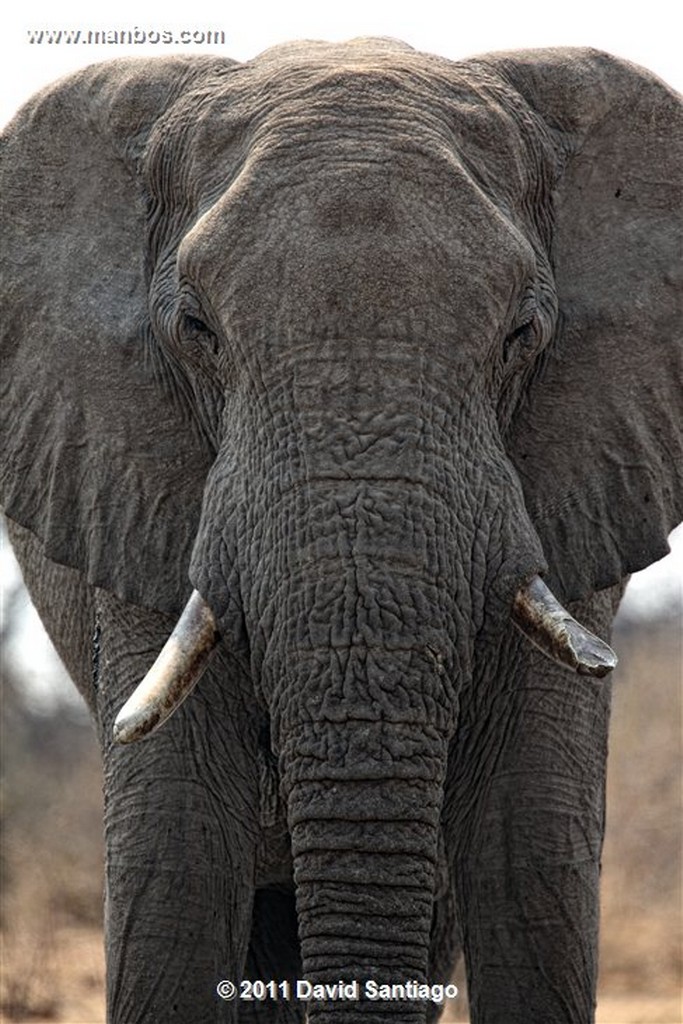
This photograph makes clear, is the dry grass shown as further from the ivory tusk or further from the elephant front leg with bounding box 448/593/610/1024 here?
the ivory tusk

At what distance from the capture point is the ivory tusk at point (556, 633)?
4.64m

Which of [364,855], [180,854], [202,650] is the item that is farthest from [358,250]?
[180,854]

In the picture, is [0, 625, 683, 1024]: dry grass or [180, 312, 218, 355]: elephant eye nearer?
[180, 312, 218, 355]: elephant eye

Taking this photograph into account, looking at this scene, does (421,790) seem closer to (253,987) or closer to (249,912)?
(249,912)

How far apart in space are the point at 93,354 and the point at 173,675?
0.82 meters

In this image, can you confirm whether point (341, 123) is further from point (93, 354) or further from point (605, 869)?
point (605, 869)

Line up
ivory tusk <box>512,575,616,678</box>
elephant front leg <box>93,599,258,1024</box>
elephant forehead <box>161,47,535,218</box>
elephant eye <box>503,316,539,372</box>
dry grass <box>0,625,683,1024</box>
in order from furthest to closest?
dry grass <box>0,625,683,1024</box>
elephant front leg <box>93,599,258,1024</box>
elephant eye <box>503,316,539,372</box>
elephant forehead <box>161,47,535,218</box>
ivory tusk <box>512,575,616,678</box>

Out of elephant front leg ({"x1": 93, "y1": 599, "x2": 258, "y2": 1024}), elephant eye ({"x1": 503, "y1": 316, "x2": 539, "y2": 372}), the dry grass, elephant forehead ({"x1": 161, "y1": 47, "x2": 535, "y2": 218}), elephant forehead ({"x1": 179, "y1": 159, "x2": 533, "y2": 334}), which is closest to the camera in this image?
elephant forehead ({"x1": 179, "y1": 159, "x2": 533, "y2": 334})

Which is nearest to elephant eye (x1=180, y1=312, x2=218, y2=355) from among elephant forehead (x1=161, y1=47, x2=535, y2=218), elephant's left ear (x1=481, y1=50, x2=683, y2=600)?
elephant forehead (x1=161, y1=47, x2=535, y2=218)

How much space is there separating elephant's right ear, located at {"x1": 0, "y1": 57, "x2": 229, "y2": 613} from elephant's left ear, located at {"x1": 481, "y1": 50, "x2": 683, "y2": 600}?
0.59 m

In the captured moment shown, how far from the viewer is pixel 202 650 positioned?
4.79m

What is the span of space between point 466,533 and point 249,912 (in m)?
0.91

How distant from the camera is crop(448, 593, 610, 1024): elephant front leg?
17.1ft

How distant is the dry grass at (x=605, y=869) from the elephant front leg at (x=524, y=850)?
3.44 m
